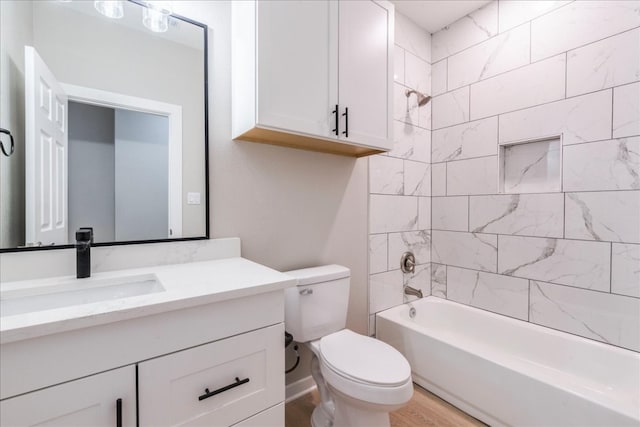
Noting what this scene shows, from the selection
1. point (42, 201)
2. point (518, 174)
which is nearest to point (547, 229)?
point (518, 174)

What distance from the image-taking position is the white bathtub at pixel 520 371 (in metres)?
1.28

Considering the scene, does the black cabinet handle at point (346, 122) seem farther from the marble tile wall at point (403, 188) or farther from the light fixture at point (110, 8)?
the light fixture at point (110, 8)

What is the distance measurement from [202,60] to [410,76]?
1.64 m

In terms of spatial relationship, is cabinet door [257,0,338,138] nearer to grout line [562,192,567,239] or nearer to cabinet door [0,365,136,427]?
cabinet door [0,365,136,427]

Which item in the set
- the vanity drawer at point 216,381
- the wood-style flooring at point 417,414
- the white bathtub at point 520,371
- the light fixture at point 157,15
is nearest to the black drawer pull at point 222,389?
the vanity drawer at point 216,381

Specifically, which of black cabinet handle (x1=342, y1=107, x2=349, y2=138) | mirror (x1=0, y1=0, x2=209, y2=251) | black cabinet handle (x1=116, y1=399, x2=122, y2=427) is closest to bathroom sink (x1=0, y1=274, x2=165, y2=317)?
mirror (x1=0, y1=0, x2=209, y2=251)

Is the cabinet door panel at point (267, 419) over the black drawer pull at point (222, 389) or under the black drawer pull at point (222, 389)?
under

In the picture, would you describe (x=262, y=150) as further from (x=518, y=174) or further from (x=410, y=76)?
(x=518, y=174)

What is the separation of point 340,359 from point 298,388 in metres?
0.62

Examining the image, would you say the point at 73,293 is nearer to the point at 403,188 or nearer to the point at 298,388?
the point at 298,388

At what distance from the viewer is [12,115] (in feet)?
3.22

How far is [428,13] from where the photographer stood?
2.20 metres

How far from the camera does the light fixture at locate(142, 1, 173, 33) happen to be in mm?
1231

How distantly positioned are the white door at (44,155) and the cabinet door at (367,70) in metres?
1.15
